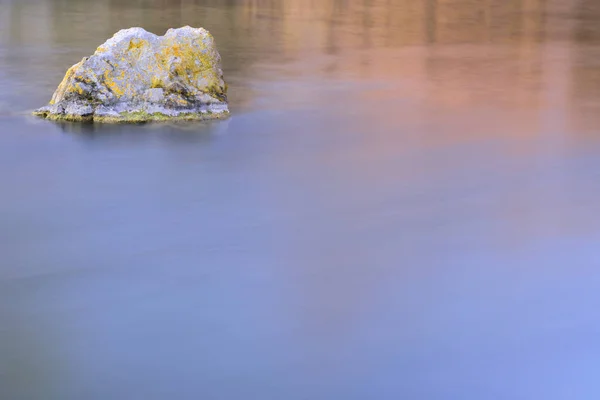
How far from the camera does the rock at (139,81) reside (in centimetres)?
646

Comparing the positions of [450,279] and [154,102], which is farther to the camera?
[154,102]

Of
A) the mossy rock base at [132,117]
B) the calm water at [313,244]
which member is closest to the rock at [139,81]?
the mossy rock base at [132,117]

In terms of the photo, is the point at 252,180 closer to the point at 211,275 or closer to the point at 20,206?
the point at 20,206

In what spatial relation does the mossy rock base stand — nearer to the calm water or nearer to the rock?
the rock

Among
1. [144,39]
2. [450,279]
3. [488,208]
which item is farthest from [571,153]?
[144,39]

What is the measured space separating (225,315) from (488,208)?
5.82ft

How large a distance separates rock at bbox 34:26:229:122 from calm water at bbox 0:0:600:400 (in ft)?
0.80

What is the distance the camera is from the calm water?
300 cm

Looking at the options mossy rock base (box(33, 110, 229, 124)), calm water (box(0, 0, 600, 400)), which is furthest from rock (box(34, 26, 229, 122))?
calm water (box(0, 0, 600, 400))

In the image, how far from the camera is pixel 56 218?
14.9 feet

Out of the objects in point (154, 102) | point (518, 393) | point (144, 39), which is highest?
point (144, 39)

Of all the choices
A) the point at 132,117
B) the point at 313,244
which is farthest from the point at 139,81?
the point at 313,244

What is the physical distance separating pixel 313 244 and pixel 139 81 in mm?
2727

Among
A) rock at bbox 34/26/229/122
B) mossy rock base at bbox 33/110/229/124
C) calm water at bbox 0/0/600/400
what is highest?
rock at bbox 34/26/229/122
